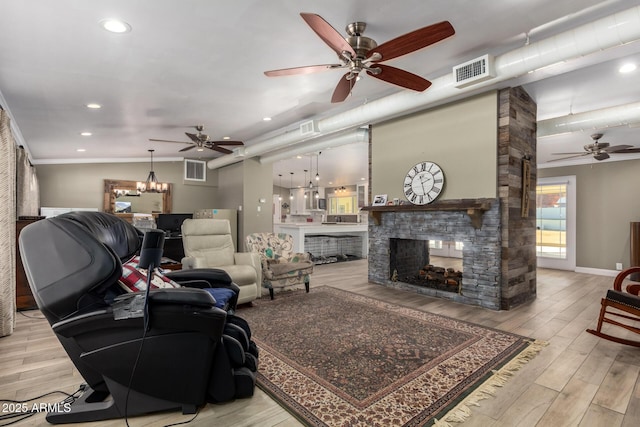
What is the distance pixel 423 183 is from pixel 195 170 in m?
6.06

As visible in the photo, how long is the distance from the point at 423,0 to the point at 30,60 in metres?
3.38

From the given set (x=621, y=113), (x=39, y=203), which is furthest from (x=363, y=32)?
(x=39, y=203)

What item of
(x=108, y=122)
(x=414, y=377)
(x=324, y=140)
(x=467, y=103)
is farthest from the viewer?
(x=324, y=140)

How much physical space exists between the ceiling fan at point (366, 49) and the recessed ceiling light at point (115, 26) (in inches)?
43.8

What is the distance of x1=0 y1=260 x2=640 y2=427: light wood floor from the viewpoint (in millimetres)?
1737

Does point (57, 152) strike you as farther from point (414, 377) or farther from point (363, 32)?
point (414, 377)

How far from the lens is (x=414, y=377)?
2170mm

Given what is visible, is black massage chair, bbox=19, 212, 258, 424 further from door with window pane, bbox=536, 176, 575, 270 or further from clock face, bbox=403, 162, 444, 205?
door with window pane, bbox=536, 176, 575, 270

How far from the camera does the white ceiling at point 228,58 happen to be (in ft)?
7.73

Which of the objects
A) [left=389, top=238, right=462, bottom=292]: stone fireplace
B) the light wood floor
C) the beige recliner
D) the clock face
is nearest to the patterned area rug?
the light wood floor

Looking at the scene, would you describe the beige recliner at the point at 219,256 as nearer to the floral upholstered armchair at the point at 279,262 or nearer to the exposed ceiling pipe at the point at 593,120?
the floral upholstered armchair at the point at 279,262

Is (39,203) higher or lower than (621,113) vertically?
lower

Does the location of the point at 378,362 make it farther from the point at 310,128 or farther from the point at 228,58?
the point at 310,128

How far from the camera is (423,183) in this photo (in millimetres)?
4449
